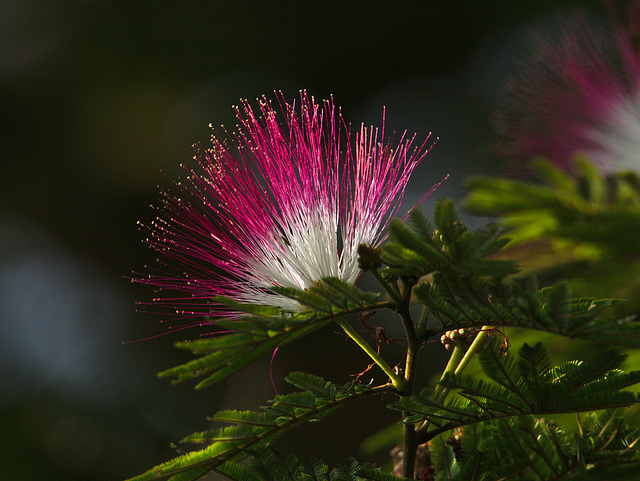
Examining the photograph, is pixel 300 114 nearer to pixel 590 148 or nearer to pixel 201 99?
pixel 590 148

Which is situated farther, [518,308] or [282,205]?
[282,205]

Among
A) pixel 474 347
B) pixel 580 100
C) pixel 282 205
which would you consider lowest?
pixel 474 347

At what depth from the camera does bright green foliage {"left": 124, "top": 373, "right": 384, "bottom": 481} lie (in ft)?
3.04

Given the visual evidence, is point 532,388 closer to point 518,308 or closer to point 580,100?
point 518,308

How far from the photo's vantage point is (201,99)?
587cm

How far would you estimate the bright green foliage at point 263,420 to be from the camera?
926 millimetres

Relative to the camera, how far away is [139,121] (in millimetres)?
5645

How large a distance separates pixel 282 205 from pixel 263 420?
0.42 metres

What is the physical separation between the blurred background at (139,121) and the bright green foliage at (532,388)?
130 inches

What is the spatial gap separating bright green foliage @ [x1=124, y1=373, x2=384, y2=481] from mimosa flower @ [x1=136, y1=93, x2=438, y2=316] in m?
0.27

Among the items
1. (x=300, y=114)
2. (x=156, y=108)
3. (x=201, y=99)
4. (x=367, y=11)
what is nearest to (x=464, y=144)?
(x=367, y=11)

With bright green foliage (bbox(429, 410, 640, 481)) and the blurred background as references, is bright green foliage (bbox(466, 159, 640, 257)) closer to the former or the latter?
bright green foliage (bbox(429, 410, 640, 481))

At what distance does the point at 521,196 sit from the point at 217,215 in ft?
2.26

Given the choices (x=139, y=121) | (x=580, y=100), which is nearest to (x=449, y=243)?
(x=580, y=100)
